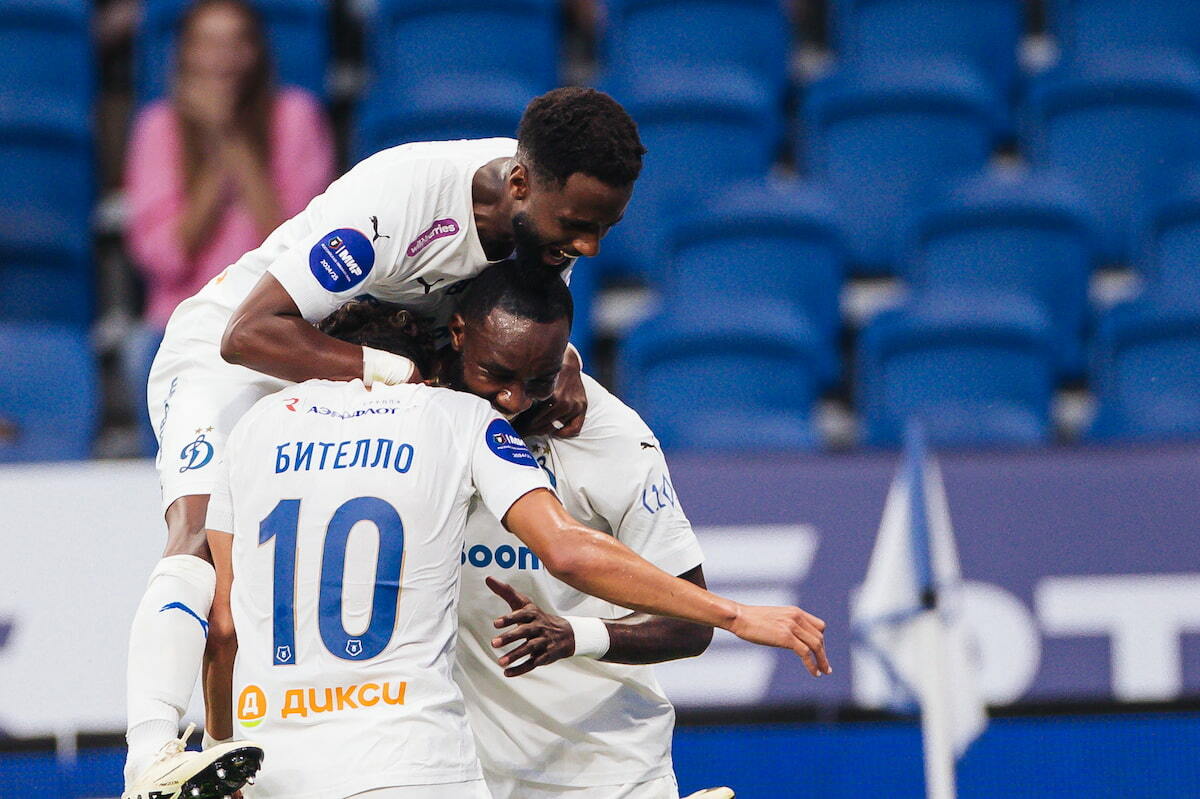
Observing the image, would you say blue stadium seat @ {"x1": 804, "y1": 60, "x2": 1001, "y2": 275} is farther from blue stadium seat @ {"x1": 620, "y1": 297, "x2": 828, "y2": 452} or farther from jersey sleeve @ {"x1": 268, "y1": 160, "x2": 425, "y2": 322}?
jersey sleeve @ {"x1": 268, "y1": 160, "x2": 425, "y2": 322}

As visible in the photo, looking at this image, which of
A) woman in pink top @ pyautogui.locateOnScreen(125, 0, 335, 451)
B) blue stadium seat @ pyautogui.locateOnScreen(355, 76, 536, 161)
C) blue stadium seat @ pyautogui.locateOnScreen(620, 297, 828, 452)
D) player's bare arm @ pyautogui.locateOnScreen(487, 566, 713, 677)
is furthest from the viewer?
blue stadium seat @ pyautogui.locateOnScreen(355, 76, 536, 161)

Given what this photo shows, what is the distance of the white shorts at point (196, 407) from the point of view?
421 cm

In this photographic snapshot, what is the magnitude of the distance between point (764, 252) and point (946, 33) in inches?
72.1

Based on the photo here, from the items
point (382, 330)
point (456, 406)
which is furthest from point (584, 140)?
point (382, 330)

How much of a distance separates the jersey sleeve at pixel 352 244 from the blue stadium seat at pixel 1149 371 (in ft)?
12.7

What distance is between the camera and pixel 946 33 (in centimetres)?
884

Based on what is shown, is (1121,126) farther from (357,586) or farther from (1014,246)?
(357,586)

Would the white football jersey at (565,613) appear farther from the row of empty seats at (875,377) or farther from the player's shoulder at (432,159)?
the row of empty seats at (875,377)

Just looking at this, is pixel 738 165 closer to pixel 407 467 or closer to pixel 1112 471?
pixel 1112 471

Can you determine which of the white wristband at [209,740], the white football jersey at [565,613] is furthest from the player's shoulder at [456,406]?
the white wristband at [209,740]

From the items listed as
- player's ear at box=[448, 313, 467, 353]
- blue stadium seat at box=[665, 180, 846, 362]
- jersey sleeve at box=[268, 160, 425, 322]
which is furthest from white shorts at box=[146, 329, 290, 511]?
blue stadium seat at box=[665, 180, 846, 362]

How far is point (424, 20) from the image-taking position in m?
9.04

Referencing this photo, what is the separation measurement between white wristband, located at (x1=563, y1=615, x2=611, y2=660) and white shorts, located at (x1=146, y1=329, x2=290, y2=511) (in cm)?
89

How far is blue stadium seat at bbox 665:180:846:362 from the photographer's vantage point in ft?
25.4
